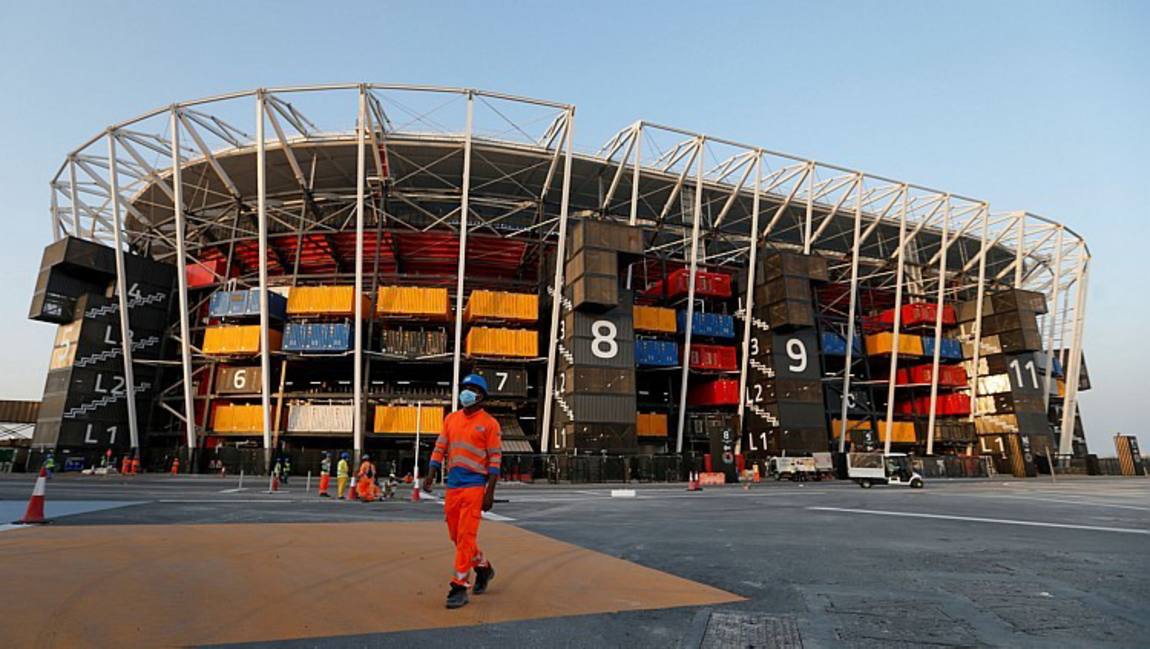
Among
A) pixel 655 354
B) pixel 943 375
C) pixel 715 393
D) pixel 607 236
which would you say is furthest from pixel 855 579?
pixel 943 375

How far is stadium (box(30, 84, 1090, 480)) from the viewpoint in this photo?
3606cm

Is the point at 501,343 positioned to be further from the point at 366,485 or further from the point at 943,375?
the point at 943,375

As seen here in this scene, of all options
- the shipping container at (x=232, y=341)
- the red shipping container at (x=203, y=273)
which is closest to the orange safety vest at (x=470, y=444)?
the shipping container at (x=232, y=341)

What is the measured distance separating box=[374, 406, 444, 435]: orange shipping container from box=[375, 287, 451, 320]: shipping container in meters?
6.22

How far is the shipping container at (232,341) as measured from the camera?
123ft

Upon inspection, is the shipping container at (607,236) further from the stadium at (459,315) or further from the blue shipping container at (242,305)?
the blue shipping container at (242,305)

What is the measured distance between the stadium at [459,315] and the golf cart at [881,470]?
7.63 metres

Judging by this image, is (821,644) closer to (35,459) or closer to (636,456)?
(636,456)

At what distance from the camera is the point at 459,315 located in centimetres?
3400

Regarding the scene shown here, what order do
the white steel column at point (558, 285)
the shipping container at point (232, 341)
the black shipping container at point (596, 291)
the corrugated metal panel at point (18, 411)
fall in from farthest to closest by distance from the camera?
the corrugated metal panel at point (18, 411), the shipping container at point (232, 341), the white steel column at point (558, 285), the black shipping container at point (596, 291)

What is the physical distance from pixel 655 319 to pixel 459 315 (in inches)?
616

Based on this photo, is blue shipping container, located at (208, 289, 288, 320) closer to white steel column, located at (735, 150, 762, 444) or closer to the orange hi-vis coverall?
white steel column, located at (735, 150, 762, 444)

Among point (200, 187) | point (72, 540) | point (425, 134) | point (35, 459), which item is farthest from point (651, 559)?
point (200, 187)

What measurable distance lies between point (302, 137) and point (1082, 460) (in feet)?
231
